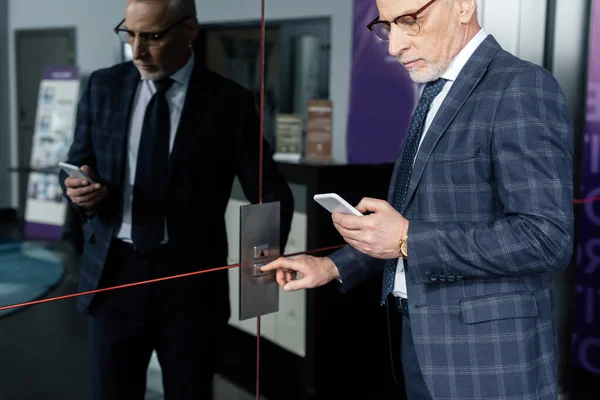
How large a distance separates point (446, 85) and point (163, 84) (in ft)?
2.09

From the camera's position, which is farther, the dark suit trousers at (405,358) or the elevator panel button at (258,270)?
the elevator panel button at (258,270)

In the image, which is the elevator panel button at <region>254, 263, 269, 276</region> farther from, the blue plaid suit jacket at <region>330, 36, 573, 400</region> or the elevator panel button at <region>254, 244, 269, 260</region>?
the blue plaid suit jacket at <region>330, 36, 573, 400</region>

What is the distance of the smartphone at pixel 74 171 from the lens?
1.34 metres

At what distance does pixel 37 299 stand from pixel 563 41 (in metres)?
2.28

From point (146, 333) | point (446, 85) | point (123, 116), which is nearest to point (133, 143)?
point (123, 116)

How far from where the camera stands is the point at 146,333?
1.60 metres

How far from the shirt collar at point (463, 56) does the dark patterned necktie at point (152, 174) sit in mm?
629

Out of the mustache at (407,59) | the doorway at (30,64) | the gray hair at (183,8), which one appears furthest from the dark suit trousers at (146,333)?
Answer: the mustache at (407,59)

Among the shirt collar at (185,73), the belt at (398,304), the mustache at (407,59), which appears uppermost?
the mustache at (407,59)

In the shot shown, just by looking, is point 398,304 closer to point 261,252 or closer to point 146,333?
point 261,252

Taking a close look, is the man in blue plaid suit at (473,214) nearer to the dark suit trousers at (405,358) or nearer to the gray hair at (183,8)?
the dark suit trousers at (405,358)

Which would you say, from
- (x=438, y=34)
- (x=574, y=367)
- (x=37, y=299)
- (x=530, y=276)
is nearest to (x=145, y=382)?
(x=37, y=299)

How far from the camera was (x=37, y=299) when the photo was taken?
1.39 m

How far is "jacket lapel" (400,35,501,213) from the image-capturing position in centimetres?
147
